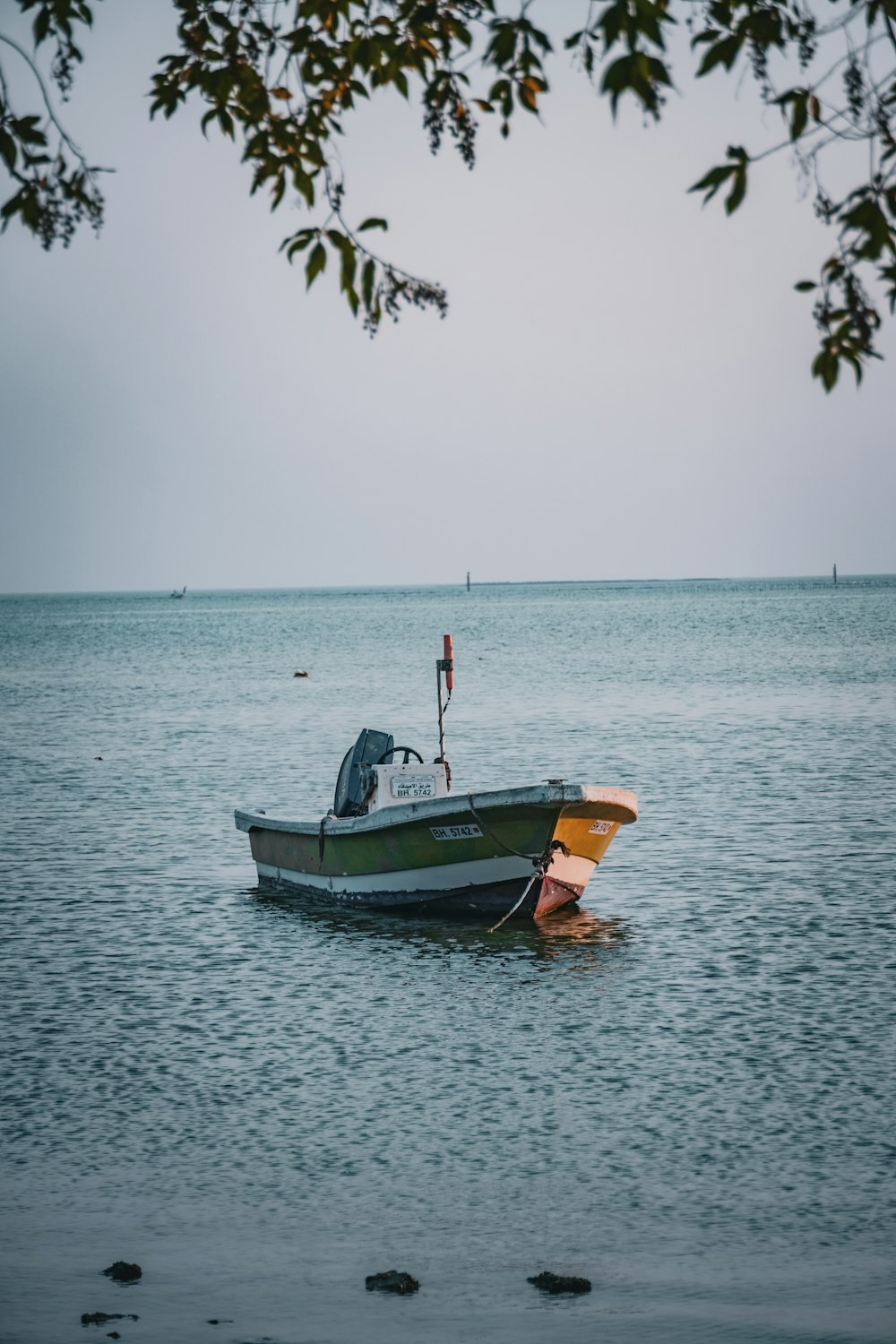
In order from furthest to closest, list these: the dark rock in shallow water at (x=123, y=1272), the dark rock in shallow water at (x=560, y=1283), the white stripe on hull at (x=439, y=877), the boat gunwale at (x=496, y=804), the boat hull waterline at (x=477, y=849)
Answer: the white stripe on hull at (x=439, y=877)
the boat hull waterline at (x=477, y=849)
the boat gunwale at (x=496, y=804)
the dark rock in shallow water at (x=123, y=1272)
the dark rock in shallow water at (x=560, y=1283)

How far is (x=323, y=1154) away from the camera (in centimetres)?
1178

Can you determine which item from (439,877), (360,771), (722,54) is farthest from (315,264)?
(360,771)

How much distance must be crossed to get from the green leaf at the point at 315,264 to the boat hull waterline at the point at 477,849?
12.4 meters

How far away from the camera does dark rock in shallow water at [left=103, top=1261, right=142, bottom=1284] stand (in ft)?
31.2

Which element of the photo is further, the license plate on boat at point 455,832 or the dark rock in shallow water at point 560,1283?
the license plate on boat at point 455,832

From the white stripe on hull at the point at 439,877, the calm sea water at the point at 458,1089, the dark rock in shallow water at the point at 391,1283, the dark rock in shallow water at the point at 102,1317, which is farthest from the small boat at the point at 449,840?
the dark rock in shallow water at the point at 102,1317

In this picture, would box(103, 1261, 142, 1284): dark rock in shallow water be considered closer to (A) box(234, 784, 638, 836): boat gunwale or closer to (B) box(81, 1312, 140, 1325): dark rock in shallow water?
(B) box(81, 1312, 140, 1325): dark rock in shallow water

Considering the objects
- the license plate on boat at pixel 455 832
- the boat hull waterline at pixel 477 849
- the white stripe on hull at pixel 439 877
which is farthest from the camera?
the white stripe on hull at pixel 439 877

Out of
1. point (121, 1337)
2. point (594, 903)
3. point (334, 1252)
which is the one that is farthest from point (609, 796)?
point (121, 1337)

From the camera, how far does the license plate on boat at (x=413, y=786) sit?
2114cm

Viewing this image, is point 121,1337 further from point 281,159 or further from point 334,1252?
point 281,159

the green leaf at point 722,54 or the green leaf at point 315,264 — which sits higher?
the green leaf at point 722,54

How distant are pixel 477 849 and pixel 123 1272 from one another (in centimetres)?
1091

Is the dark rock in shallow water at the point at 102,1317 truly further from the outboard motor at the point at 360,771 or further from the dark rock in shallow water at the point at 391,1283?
the outboard motor at the point at 360,771
